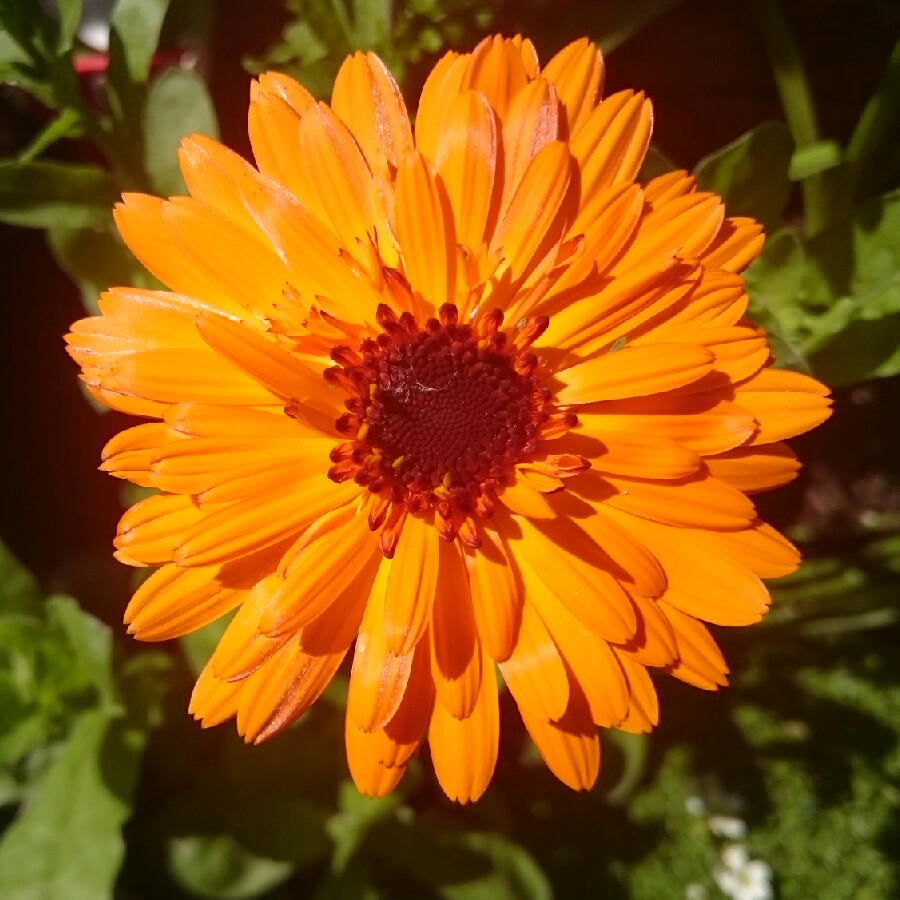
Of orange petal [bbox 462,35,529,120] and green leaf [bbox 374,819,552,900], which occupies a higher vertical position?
orange petal [bbox 462,35,529,120]

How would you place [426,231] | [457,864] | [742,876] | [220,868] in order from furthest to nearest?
1. [742,876]
2. [457,864]
3. [220,868]
4. [426,231]

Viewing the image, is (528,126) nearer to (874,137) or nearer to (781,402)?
(781,402)

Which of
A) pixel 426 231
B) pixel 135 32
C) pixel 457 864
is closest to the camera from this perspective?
pixel 426 231

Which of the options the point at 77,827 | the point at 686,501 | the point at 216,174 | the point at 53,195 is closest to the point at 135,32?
the point at 53,195

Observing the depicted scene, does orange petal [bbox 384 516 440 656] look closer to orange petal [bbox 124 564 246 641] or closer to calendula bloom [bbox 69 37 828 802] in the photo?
calendula bloom [bbox 69 37 828 802]

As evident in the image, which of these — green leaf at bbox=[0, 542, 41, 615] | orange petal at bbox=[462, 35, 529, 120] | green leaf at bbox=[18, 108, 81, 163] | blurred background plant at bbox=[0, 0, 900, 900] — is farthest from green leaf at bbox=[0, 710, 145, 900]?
orange petal at bbox=[462, 35, 529, 120]
